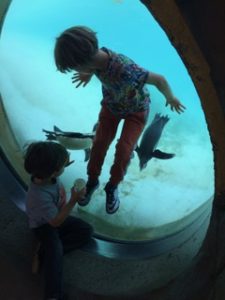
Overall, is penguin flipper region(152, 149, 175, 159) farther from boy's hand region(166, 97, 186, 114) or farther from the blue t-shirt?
the blue t-shirt

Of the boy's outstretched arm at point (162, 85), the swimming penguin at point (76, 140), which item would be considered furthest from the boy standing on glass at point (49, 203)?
the swimming penguin at point (76, 140)

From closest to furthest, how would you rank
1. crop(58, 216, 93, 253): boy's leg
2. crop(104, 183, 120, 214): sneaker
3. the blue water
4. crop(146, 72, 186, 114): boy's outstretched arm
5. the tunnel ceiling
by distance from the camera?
the tunnel ceiling < crop(146, 72, 186, 114): boy's outstretched arm < crop(58, 216, 93, 253): boy's leg < crop(104, 183, 120, 214): sneaker < the blue water

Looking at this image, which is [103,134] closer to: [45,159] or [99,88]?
[45,159]

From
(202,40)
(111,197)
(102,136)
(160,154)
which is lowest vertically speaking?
(111,197)

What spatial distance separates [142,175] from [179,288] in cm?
156

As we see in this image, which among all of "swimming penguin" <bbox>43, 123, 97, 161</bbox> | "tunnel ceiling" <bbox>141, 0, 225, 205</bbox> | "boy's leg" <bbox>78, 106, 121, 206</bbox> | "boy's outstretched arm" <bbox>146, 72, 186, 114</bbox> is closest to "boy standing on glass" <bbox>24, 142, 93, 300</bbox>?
"boy's leg" <bbox>78, 106, 121, 206</bbox>

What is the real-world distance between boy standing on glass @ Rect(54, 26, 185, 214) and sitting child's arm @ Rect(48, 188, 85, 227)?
1.00ft

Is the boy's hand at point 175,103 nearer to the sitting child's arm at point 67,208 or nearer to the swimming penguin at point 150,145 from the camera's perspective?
the sitting child's arm at point 67,208

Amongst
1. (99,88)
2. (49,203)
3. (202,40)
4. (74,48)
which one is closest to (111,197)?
(49,203)

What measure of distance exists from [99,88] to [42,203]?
163 cm

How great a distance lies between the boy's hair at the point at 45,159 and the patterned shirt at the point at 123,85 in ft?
1.03

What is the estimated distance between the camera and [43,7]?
3332mm

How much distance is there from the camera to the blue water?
311 cm

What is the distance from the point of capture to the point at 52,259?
5.90ft
